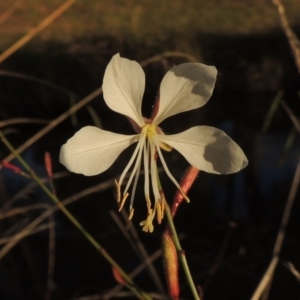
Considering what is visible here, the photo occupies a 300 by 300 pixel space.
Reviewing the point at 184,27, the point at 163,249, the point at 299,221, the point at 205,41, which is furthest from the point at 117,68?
the point at 184,27

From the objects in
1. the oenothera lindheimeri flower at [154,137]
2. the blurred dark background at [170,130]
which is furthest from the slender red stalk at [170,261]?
the blurred dark background at [170,130]

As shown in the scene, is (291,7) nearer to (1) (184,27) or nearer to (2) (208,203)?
(1) (184,27)

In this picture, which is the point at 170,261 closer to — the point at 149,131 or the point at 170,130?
the point at 149,131

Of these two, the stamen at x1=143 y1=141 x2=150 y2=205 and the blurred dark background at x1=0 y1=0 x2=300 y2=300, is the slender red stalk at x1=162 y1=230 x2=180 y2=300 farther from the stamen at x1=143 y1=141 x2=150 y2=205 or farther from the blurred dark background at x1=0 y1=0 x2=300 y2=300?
the blurred dark background at x1=0 y1=0 x2=300 y2=300

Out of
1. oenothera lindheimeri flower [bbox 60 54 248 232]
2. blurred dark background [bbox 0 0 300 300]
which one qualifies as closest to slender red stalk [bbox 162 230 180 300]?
oenothera lindheimeri flower [bbox 60 54 248 232]

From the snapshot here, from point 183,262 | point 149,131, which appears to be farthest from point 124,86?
point 183,262

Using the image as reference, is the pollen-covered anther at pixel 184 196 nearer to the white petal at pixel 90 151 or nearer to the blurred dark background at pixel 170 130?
the white petal at pixel 90 151
